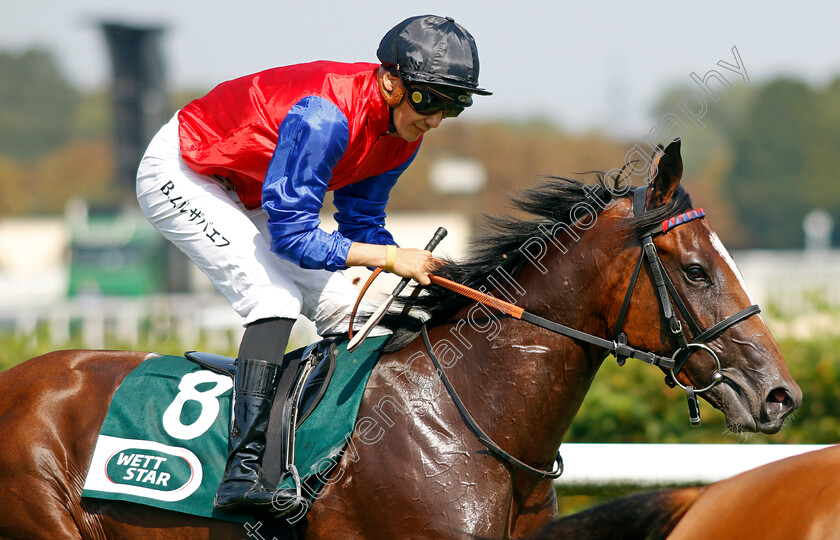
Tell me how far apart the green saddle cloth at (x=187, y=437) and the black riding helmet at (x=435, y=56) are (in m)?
0.84

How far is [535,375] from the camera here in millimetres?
2588

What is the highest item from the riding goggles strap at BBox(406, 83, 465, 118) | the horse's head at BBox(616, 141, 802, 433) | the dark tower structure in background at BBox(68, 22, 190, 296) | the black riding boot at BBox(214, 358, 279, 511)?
the riding goggles strap at BBox(406, 83, 465, 118)

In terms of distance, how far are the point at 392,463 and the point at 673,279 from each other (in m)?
0.97

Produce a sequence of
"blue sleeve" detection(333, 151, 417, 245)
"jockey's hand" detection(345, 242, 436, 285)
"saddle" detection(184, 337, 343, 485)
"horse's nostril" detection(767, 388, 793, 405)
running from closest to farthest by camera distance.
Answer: "horse's nostril" detection(767, 388, 793, 405) → "saddle" detection(184, 337, 343, 485) → "jockey's hand" detection(345, 242, 436, 285) → "blue sleeve" detection(333, 151, 417, 245)

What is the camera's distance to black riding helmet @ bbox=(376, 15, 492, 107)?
2643mm

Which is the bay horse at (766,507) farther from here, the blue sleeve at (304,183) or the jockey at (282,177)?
the blue sleeve at (304,183)

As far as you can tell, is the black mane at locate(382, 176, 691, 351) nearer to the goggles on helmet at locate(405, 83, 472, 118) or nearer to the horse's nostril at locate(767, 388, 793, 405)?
the goggles on helmet at locate(405, 83, 472, 118)

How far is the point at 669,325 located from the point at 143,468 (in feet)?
5.30

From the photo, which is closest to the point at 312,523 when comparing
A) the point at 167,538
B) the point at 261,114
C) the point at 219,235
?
the point at 167,538

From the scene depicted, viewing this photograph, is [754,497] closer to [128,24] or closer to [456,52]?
[456,52]

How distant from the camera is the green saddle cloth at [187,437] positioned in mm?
2527

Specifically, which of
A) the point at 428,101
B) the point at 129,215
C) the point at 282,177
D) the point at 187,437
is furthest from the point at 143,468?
the point at 129,215

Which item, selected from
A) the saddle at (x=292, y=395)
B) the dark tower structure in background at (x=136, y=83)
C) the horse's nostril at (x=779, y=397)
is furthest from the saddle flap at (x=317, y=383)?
the dark tower structure in background at (x=136, y=83)

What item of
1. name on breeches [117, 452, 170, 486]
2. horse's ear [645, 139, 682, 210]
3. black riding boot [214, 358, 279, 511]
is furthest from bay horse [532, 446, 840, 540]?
name on breeches [117, 452, 170, 486]
